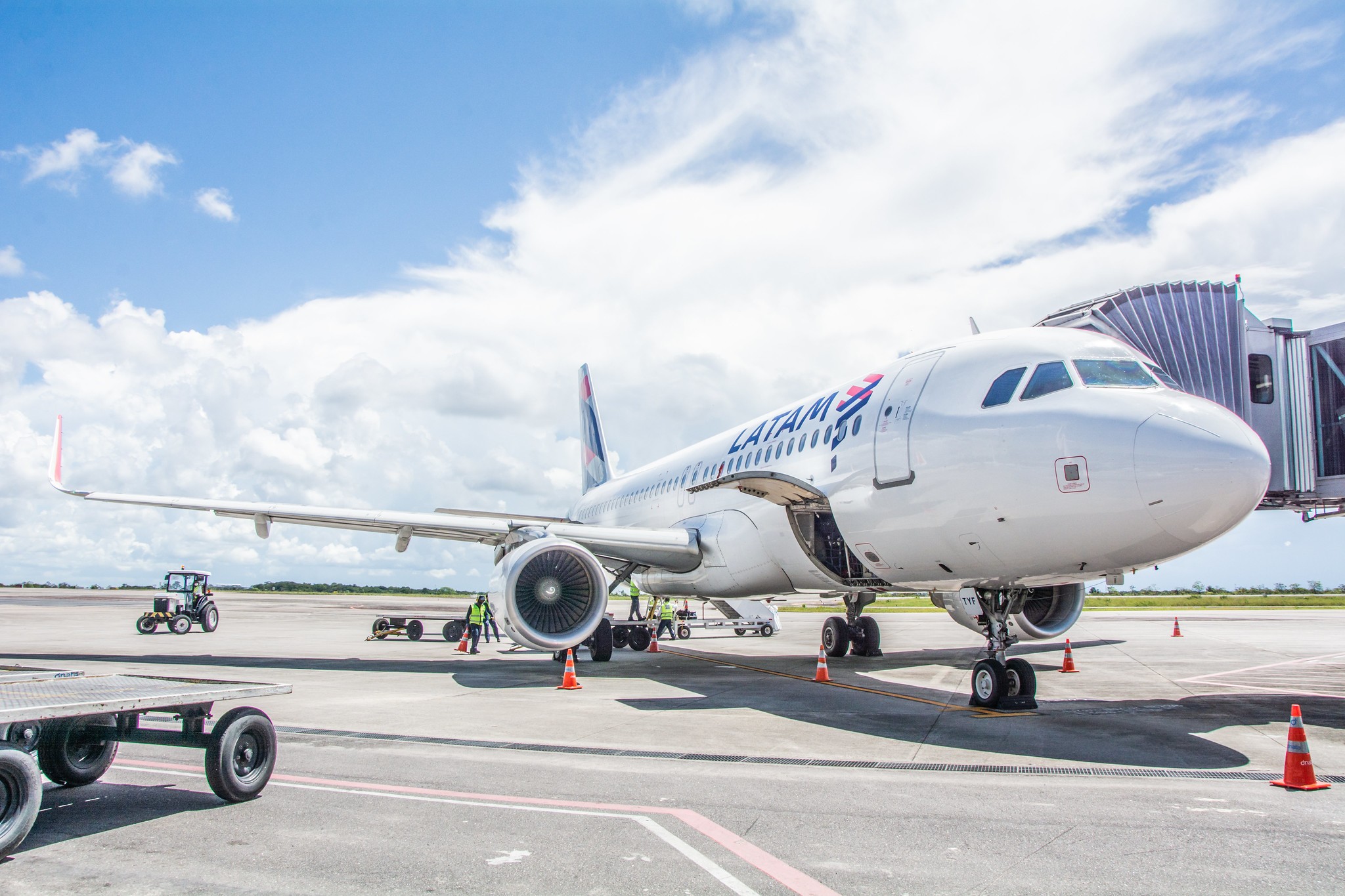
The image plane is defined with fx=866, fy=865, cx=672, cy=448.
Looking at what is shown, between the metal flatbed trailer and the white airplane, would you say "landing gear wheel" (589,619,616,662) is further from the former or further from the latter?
the metal flatbed trailer

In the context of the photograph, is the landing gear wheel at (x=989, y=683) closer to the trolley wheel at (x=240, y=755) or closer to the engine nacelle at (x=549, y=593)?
the engine nacelle at (x=549, y=593)

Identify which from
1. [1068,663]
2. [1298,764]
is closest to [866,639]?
[1068,663]

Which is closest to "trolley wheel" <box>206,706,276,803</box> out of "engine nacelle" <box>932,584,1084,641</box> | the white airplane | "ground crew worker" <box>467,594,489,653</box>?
the white airplane

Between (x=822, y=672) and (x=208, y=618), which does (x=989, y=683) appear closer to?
(x=822, y=672)

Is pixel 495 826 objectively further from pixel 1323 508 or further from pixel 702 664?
pixel 1323 508

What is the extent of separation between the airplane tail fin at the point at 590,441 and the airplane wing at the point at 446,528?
11561 millimetres

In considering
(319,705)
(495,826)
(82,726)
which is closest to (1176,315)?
(495,826)

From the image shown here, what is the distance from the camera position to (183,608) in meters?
29.0

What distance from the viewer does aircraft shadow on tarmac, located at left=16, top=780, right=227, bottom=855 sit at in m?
5.10

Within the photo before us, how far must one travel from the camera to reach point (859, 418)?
11336 mm

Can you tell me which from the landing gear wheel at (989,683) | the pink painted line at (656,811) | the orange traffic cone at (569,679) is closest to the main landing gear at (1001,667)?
the landing gear wheel at (989,683)

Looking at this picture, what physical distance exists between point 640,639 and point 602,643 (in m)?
4.09

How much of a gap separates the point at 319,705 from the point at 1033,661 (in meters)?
13.4

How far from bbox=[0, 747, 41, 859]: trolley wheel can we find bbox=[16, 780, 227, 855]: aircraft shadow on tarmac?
0.21 metres
